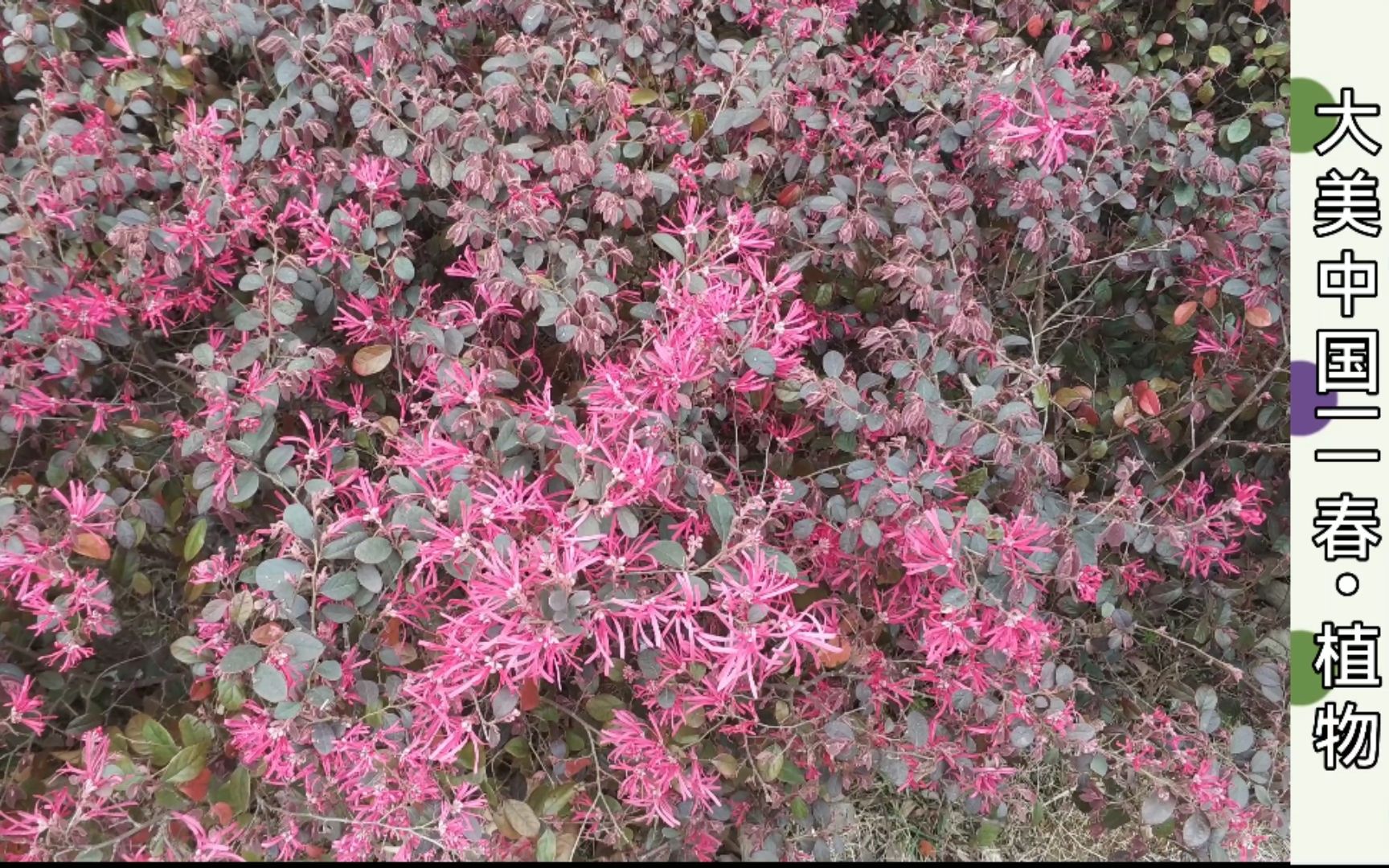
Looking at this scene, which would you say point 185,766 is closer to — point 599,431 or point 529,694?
point 529,694

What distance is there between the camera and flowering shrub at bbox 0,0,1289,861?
3.34 feet

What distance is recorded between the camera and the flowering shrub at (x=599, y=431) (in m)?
1.02

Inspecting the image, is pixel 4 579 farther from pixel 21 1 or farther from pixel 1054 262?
pixel 1054 262

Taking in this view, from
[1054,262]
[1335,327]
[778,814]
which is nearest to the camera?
[1335,327]

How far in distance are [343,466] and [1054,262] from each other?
1.31 metres

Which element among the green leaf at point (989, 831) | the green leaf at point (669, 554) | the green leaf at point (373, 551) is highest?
the green leaf at point (373, 551)

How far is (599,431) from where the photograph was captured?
1014 millimetres

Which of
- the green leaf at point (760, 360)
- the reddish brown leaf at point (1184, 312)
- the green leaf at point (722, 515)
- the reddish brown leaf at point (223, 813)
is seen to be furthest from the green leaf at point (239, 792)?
the reddish brown leaf at point (1184, 312)

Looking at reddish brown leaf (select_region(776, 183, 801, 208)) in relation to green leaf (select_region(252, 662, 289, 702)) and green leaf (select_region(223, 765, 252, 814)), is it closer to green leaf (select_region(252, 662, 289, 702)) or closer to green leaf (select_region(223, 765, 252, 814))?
green leaf (select_region(252, 662, 289, 702))

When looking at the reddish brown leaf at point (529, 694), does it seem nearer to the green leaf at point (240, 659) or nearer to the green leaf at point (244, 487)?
the green leaf at point (240, 659)

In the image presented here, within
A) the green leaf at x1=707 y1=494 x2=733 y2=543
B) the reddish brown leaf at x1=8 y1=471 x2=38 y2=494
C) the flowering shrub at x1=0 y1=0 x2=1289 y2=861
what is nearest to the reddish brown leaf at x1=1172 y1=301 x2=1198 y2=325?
the flowering shrub at x1=0 y1=0 x2=1289 y2=861

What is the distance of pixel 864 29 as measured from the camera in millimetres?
1621

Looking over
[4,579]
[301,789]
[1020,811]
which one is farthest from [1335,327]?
[4,579]

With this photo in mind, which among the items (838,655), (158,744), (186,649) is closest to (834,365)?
(838,655)
